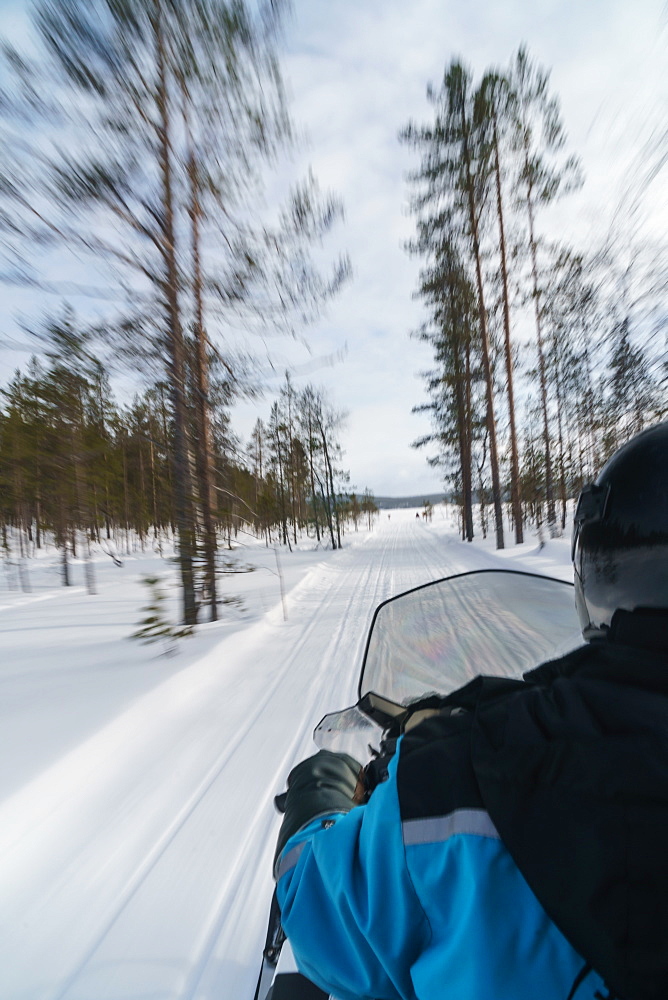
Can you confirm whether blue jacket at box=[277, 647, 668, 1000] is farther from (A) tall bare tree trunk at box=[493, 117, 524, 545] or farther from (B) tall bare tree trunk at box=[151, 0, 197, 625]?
(A) tall bare tree trunk at box=[493, 117, 524, 545]

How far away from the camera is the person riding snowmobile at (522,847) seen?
1.94 feet

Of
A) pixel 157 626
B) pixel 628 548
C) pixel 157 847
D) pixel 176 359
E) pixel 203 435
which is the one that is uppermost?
pixel 176 359

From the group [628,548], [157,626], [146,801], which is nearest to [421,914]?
[628,548]

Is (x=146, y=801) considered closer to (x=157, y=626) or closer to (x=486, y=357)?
(x=157, y=626)

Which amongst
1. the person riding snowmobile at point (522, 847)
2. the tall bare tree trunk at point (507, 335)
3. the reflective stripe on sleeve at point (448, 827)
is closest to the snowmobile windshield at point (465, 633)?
the person riding snowmobile at point (522, 847)

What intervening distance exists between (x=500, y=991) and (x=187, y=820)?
2.50m

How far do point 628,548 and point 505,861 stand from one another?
26.8 inches

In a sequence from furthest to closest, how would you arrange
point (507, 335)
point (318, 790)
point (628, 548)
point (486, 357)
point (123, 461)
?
point (486, 357), point (507, 335), point (123, 461), point (318, 790), point (628, 548)

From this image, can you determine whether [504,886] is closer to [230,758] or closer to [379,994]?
[379,994]

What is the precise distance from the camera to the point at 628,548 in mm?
991

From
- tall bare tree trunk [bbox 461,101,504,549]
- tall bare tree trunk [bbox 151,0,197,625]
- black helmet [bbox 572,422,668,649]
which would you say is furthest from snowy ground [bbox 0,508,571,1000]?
tall bare tree trunk [bbox 461,101,504,549]

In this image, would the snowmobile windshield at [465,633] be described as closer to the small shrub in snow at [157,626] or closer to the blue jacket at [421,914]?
the blue jacket at [421,914]

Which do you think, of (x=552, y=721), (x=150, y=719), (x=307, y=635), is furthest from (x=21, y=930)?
(x=307, y=635)

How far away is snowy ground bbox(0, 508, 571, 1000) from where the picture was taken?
180cm
